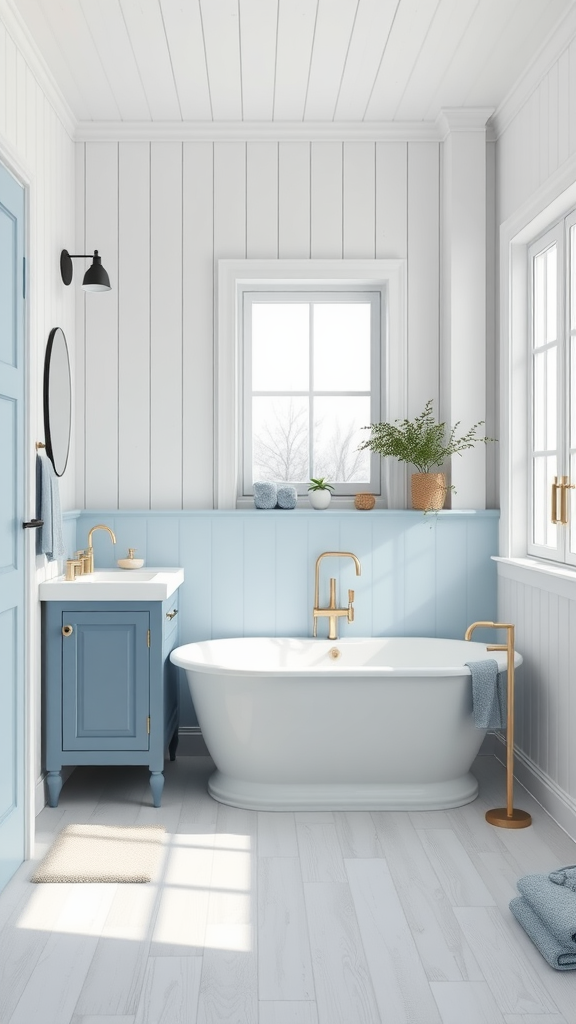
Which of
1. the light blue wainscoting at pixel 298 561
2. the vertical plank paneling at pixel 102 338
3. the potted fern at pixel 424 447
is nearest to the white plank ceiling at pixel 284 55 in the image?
the vertical plank paneling at pixel 102 338

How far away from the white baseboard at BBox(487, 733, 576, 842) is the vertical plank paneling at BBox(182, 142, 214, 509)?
1.82 m

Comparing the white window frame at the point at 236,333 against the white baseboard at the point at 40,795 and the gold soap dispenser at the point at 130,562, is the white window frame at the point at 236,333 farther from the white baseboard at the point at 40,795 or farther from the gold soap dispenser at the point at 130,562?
the white baseboard at the point at 40,795

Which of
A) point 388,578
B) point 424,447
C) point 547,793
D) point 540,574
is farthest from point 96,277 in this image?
point 547,793

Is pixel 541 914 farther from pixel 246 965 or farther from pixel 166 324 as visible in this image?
pixel 166 324

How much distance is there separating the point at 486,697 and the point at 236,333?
199 cm

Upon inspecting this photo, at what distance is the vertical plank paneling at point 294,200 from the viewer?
3.97 meters

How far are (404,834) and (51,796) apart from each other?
1357 mm

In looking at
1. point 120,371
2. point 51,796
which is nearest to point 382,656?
point 51,796

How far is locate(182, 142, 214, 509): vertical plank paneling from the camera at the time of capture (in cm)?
397

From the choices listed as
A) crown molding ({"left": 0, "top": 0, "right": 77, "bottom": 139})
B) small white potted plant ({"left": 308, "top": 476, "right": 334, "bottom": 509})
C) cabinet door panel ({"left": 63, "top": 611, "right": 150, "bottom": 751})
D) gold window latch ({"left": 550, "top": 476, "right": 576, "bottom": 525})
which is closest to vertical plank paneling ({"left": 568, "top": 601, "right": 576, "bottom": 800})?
gold window latch ({"left": 550, "top": 476, "right": 576, "bottom": 525})

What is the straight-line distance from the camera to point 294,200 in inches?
157

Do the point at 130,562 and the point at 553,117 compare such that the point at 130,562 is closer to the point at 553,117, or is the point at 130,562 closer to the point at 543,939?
the point at 543,939

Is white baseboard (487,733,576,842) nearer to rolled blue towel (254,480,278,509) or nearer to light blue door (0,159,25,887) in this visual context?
rolled blue towel (254,480,278,509)

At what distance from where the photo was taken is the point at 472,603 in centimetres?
397
